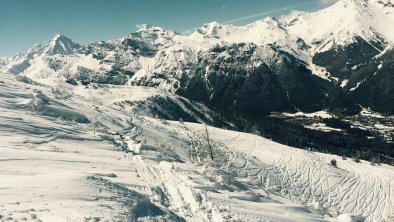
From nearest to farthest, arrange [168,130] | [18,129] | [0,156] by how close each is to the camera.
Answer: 1. [0,156]
2. [18,129]
3. [168,130]

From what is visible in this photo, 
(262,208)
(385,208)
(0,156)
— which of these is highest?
(0,156)

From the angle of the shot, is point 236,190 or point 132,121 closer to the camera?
point 236,190

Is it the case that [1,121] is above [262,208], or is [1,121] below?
above

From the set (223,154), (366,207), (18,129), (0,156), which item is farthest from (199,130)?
(0,156)

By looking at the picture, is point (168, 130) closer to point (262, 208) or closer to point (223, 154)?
point (223, 154)

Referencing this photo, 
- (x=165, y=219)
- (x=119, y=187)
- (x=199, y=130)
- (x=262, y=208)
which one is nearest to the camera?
(x=165, y=219)

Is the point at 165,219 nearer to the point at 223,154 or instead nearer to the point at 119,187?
the point at 119,187
